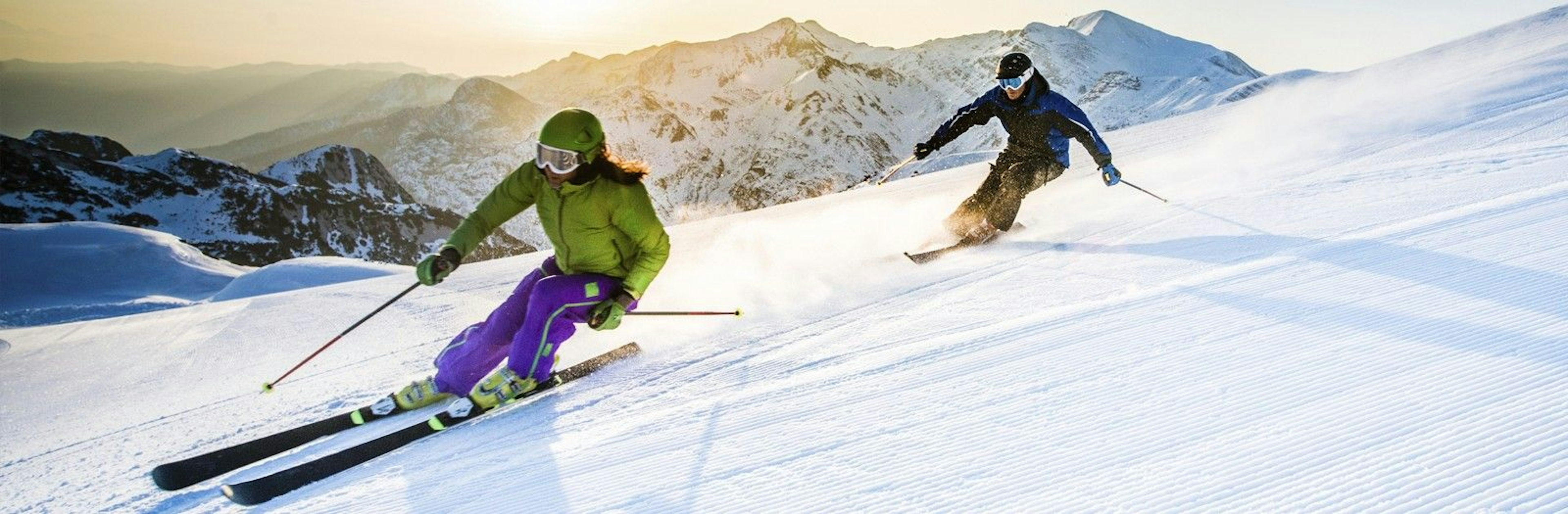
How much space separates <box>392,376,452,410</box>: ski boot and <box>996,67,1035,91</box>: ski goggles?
195 inches

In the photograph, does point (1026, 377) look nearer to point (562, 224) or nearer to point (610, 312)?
point (610, 312)

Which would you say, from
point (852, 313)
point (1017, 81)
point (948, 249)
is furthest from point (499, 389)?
point (1017, 81)

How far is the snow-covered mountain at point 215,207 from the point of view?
89812 mm

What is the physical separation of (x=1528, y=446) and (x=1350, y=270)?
1.98 m

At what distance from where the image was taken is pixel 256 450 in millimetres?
3297

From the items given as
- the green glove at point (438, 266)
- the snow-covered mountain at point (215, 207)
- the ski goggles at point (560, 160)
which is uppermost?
the snow-covered mountain at point (215, 207)

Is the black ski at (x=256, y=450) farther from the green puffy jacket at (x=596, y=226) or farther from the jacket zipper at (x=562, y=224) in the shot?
the jacket zipper at (x=562, y=224)

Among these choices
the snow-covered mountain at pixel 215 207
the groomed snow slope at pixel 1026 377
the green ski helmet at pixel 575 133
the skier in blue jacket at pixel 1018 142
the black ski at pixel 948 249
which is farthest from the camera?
the snow-covered mountain at pixel 215 207

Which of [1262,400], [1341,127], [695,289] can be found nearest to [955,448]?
[1262,400]

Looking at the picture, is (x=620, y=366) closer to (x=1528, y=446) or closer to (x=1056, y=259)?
(x=1056, y=259)

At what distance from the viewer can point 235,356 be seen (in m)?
5.51

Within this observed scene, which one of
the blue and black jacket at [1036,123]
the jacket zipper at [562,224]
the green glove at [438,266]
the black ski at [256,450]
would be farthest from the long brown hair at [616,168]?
the blue and black jacket at [1036,123]

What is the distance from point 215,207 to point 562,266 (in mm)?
123148

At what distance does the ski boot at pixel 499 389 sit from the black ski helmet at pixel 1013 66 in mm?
4567
